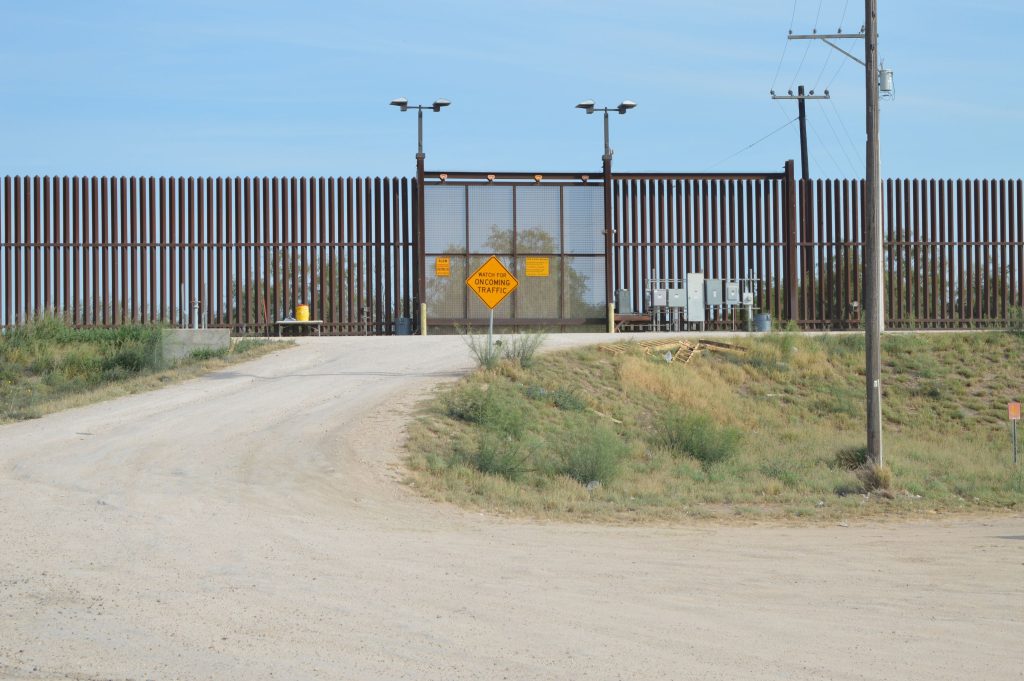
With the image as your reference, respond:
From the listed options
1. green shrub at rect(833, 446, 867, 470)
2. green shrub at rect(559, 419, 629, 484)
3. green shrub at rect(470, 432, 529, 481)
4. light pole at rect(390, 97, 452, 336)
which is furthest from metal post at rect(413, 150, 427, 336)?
green shrub at rect(833, 446, 867, 470)

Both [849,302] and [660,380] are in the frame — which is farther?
[849,302]

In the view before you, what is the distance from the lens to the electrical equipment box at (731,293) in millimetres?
33656

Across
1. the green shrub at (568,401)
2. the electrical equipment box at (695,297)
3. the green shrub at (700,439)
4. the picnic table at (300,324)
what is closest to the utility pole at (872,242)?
the green shrub at (700,439)

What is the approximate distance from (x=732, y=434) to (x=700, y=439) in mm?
831

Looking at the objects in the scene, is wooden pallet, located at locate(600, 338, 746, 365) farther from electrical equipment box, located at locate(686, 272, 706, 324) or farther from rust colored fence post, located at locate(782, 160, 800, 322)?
rust colored fence post, located at locate(782, 160, 800, 322)

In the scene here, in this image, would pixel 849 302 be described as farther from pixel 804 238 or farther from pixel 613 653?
pixel 613 653

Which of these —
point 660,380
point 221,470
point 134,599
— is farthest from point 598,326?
point 134,599

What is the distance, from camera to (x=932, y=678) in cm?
734

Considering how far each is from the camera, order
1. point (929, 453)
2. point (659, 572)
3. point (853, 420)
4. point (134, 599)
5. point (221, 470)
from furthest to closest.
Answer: point (853, 420) < point (929, 453) < point (221, 470) < point (659, 572) < point (134, 599)

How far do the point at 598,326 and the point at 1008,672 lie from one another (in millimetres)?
26263

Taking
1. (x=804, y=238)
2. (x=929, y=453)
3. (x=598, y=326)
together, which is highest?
(x=804, y=238)

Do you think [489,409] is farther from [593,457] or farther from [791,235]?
[791,235]

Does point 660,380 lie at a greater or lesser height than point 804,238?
lesser

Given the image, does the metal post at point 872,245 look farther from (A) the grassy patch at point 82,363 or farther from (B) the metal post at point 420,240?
(B) the metal post at point 420,240
